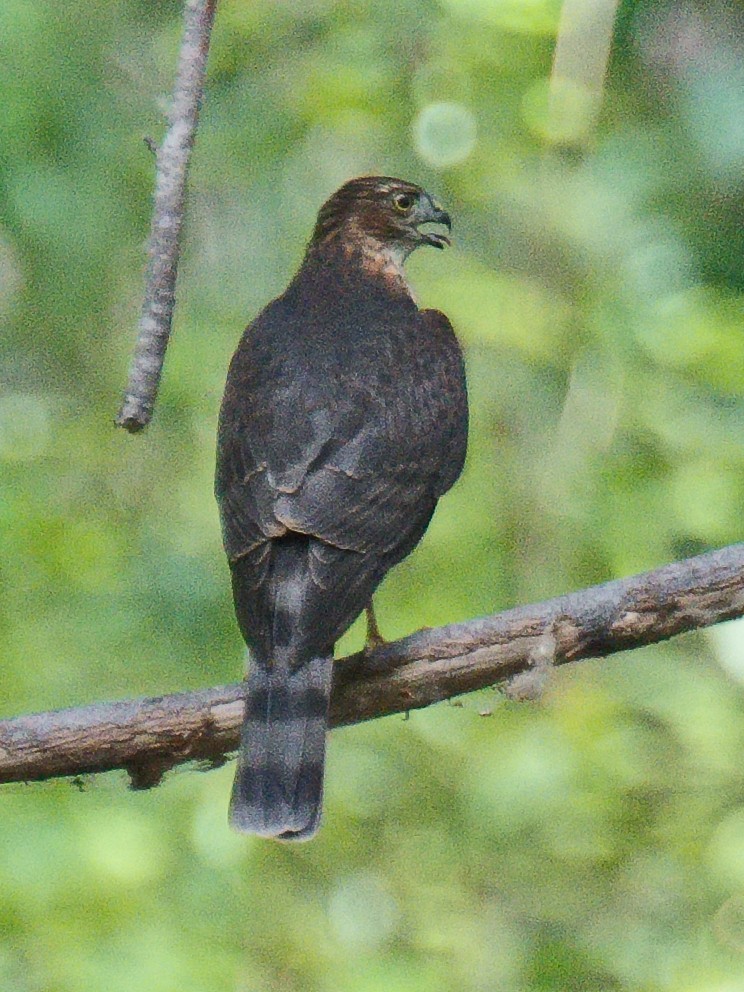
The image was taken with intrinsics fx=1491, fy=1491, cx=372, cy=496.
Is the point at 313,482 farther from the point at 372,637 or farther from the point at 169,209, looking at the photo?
the point at 169,209

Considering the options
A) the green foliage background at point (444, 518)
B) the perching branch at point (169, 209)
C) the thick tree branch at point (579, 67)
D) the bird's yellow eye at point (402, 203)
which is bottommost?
the green foliage background at point (444, 518)

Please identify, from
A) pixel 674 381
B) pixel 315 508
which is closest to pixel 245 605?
pixel 315 508

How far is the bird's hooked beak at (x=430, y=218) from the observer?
5.16m

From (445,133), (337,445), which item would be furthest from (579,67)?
(337,445)

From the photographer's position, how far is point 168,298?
3377 mm

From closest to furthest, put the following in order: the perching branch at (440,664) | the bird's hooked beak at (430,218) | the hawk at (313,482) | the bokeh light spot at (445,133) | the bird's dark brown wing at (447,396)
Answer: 1. the perching branch at (440,664)
2. the hawk at (313,482)
3. the bird's dark brown wing at (447,396)
4. the bird's hooked beak at (430,218)
5. the bokeh light spot at (445,133)

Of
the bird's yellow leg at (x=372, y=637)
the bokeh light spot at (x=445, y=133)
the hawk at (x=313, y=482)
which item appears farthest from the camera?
the bokeh light spot at (x=445, y=133)

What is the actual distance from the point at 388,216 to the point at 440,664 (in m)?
1.89

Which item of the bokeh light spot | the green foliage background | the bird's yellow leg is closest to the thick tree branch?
the green foliage background

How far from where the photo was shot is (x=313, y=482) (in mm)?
3979

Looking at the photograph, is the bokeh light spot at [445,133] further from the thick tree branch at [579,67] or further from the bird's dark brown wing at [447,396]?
the bird's dark brown wing at [447,396]

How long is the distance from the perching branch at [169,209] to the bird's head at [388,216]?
1805 millimetres

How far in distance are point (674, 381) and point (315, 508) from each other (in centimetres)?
210

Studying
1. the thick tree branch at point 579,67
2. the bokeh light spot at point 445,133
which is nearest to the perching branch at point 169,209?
the thick tree branch at point 579,67
